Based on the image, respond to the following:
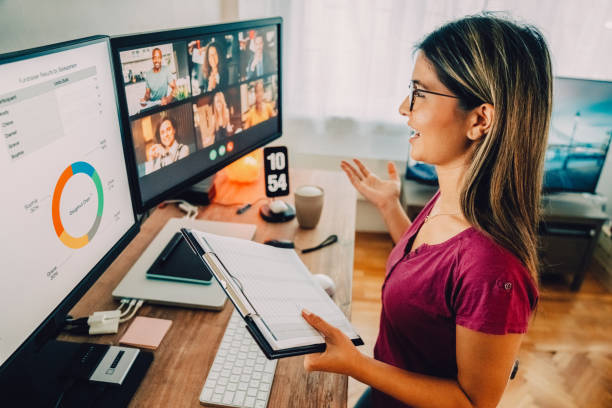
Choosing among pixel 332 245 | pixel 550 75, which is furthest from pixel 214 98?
pixel 550 75

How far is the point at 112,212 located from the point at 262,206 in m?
0.56

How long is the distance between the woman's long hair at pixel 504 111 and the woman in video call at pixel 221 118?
0.57 m

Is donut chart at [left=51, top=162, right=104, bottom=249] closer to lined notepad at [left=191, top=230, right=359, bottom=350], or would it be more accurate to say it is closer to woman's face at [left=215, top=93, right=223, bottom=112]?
lined notepad at [left=191, top=230, right=359, bottom=350]

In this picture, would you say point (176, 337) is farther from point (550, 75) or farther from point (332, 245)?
point (550, 75)

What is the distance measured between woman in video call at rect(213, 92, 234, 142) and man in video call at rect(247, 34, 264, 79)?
0.13m

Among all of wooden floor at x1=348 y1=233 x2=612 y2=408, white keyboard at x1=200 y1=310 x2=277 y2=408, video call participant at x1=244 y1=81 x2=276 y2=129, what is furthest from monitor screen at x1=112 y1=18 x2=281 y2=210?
wooden floor at x1=348 y1=233 x2=612 y2=408

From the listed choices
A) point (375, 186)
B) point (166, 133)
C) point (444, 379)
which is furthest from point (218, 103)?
point (444, 379)

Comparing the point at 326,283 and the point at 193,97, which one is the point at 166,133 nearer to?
the point at 193,97

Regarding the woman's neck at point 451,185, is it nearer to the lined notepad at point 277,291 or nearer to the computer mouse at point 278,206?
the lined notepad at point 277,291

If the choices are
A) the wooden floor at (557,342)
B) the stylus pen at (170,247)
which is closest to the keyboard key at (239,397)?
the stylus pen at (170,247)

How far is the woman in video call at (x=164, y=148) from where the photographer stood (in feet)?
3.29

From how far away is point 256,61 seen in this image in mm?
1264

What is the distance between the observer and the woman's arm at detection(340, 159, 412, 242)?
4.07 feet

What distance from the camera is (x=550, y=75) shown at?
79 cm
